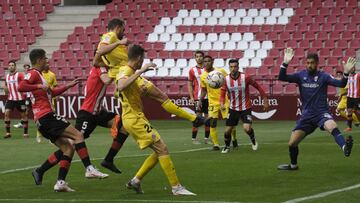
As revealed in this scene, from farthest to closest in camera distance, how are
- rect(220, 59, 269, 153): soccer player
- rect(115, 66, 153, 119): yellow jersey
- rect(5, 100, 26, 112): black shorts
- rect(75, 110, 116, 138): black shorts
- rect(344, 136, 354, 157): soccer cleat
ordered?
rect(5, 100, 26, 112): black shorts < rect(220, 59, 269, 153): soccer player < rect(75, 110, 116, 138): black shorts < rect(344, 136, 354, 157): soccer cleat < rect(115, 66, 153, 119): yellow jersey

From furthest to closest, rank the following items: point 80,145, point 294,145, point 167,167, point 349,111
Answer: point 349,111 < point 294,145 < point 80,145 < point 167,167

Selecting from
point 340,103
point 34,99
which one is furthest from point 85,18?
point 34,99

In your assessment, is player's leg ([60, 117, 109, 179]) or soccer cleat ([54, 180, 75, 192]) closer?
soccer cleat ([54, 180, 75, 192])

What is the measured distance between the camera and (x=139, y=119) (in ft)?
42.3

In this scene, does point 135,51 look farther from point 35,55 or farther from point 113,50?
point 113,50

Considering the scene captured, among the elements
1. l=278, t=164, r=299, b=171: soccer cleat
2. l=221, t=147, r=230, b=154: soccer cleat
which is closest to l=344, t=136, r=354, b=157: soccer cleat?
l=278, t=164, r=299, b=171: soccer cleat

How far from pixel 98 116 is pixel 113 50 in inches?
45.6

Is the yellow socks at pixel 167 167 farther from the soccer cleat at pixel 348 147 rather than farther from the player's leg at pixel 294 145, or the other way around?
the player's leg at pixel 294 145

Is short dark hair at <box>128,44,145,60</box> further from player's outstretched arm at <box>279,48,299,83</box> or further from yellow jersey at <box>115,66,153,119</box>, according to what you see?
player's outstretched arm at <box>279,48,299,83</box>

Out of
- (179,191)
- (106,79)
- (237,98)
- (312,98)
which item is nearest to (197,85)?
(237,98)

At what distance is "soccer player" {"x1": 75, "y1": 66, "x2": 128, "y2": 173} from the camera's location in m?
15.3

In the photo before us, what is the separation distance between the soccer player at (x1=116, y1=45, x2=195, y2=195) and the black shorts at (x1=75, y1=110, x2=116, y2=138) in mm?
2580

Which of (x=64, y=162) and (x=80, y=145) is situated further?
(x=80, y=145)

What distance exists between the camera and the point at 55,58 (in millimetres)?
41125
